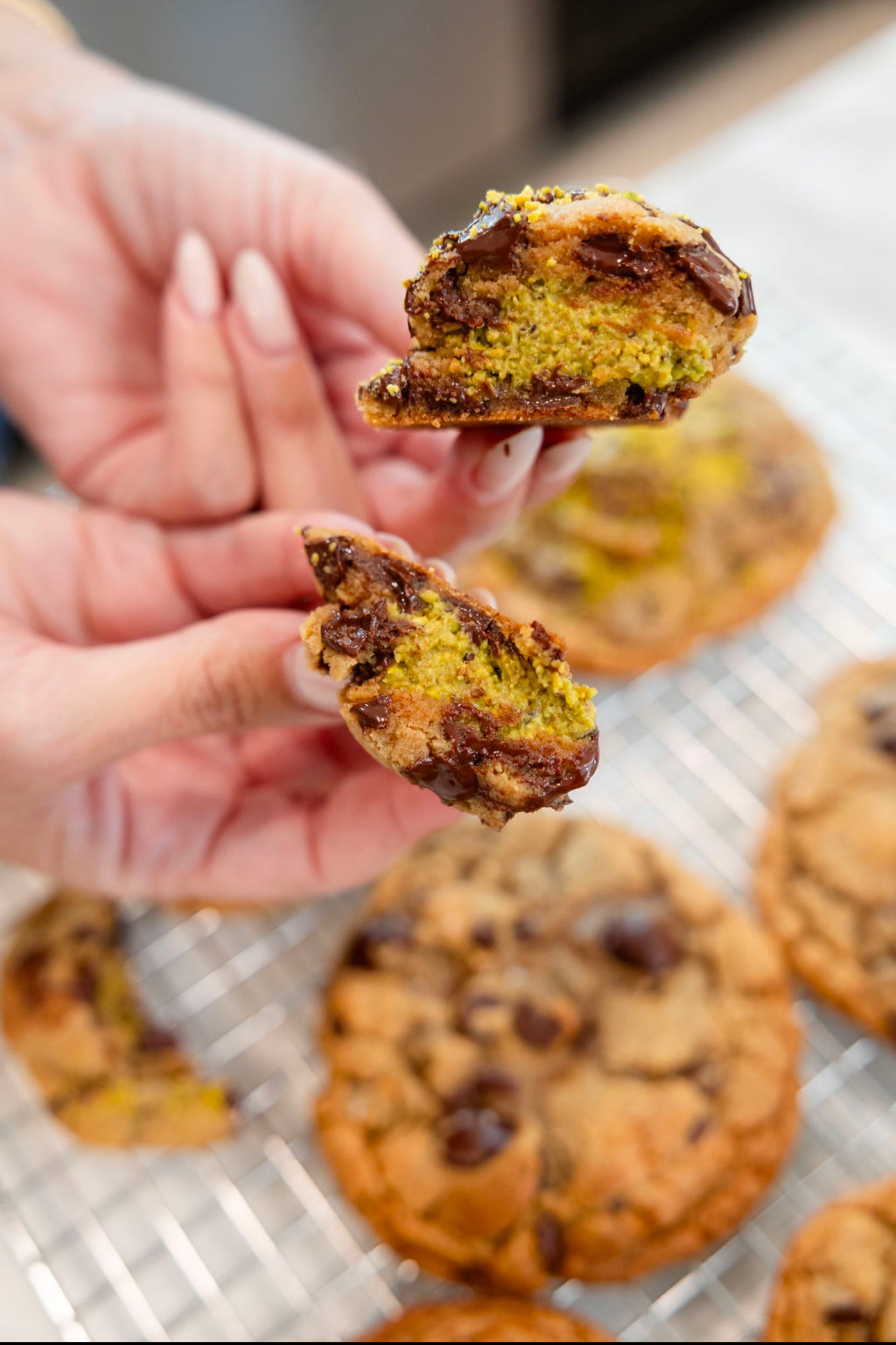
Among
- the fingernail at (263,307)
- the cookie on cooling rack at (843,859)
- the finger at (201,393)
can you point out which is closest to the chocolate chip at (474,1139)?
the cookie on cooling rack at (843,859)

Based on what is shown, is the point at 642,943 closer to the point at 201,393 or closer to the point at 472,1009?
the point at 472,1009

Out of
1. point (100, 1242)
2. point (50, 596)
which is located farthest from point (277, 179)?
point (100, 1242)

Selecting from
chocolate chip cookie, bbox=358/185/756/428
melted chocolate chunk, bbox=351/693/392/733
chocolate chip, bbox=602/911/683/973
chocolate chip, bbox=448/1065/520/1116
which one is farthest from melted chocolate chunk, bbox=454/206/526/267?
chocolate chip, bbox=448/1065/520/1116

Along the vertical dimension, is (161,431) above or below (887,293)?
below

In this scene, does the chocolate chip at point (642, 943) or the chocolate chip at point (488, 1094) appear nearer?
the chocolate chip at point (488, 1094)

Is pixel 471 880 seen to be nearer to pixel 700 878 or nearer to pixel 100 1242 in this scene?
pixel 700 878

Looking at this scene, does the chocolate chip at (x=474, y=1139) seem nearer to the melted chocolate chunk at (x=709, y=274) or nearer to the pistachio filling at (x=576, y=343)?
the pistachio filling at (x=576, y=343)
